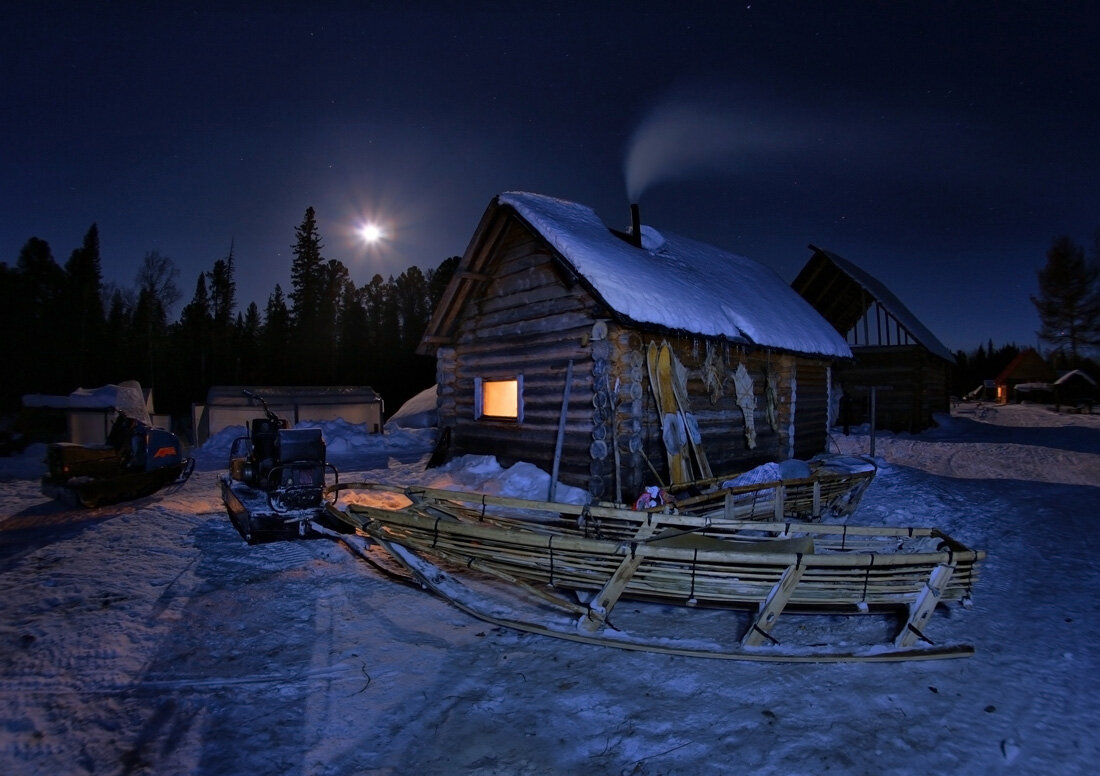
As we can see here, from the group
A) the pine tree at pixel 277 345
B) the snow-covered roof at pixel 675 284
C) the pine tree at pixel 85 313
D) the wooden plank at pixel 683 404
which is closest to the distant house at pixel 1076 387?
the snow-covered roof at pixel 675 284

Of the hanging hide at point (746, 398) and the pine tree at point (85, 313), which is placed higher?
the pine tree at point (85, 313)

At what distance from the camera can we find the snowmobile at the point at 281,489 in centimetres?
693

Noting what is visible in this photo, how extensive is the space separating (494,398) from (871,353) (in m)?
20.5

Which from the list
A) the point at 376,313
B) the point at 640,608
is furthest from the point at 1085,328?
the point at 376,313

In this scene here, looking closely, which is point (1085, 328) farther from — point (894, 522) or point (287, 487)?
point (287, 487)

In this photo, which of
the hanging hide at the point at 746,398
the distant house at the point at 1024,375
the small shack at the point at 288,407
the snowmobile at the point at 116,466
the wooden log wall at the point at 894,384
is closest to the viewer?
the snowmobile at the point at 116,466

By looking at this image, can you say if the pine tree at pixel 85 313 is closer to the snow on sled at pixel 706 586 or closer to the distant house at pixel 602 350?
the distant house at pixel 602 350

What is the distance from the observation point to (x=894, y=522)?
915 centimetres

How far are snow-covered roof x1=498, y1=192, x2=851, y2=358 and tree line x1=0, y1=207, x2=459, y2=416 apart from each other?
117ft

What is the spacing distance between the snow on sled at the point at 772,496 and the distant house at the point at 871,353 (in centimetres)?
1615

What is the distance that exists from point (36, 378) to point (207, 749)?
4797cm

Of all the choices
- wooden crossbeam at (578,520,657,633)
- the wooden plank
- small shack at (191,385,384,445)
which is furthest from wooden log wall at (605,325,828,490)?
small shack at (191,385,384,445)

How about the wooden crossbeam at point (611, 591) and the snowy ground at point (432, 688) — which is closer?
the snowy ground at point (432, 688)

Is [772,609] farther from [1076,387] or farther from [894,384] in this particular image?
[1076,387]
